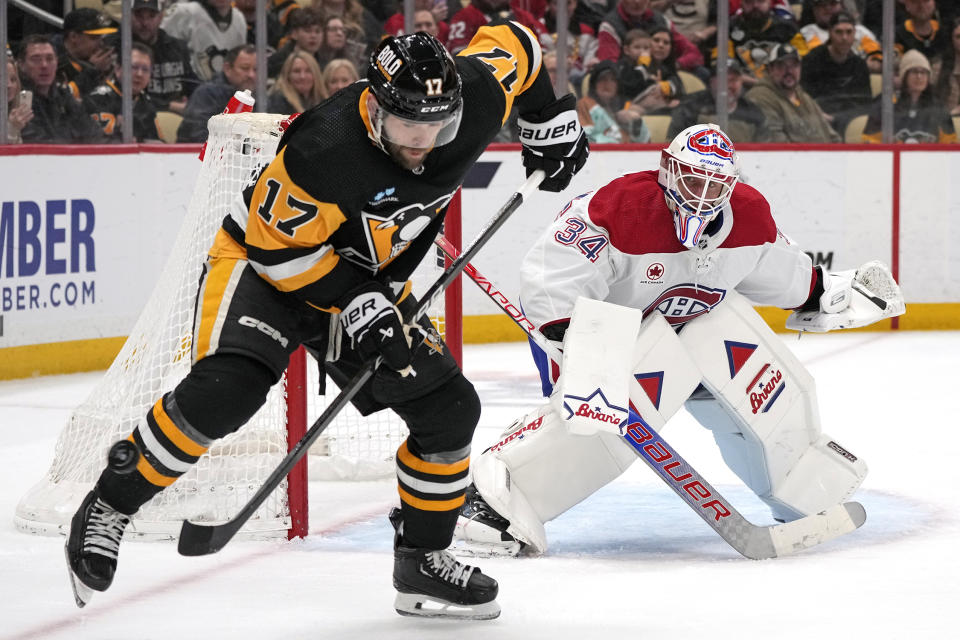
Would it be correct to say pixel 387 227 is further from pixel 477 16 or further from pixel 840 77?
pixel 840 77

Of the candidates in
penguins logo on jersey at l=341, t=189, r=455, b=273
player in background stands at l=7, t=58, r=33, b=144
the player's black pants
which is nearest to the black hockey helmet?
penguins logo on jersey at l=341, t=189, r=455, b=273

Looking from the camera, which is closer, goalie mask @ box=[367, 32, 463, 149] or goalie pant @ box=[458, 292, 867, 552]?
goalie mask @ box=[367, 32, 463, 149]

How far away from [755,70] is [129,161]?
3.18 m

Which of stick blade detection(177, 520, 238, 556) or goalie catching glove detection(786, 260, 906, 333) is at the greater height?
goalie catching glove detection(786, 260, 906, 333)

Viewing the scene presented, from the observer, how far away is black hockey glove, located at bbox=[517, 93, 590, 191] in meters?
2.83

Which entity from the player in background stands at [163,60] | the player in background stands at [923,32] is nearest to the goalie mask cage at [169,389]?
the player in background stands at [163,60]

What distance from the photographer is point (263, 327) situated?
2.41 metres

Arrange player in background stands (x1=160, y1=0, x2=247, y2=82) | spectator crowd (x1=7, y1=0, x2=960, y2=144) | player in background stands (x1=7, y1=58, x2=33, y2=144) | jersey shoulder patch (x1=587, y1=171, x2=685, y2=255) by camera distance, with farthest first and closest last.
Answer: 1. spectator crowd (x1=7, y1=0, x2=960, y2=144)
2. player in background stands (x1=160, y1=0, x2=247, y2=82)
3. player in background stands (x1=7, y1=58, x2=33, y2=144)
4. jersey shoulder patch (x1=587, y1=171, x2=685, y2=255)

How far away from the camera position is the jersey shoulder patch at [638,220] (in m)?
3.07

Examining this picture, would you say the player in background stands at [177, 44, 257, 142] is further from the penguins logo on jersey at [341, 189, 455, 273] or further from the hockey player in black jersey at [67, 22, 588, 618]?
the penguins logo on jersey at [341, 189, 455, 273]

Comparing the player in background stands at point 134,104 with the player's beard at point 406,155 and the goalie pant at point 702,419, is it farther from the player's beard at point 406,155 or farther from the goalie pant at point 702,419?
the player's beard at point 406,155

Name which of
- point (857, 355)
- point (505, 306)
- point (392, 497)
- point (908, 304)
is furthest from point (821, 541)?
point (908, 304)

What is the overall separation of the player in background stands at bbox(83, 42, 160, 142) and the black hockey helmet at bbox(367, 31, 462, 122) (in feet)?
12.7

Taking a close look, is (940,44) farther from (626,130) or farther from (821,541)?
(821,541)
